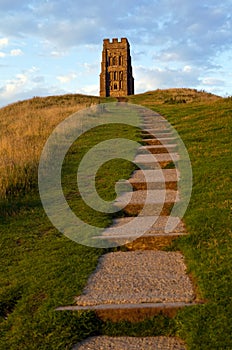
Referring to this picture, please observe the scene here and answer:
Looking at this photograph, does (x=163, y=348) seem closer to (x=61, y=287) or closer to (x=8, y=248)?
(x=61, y=287)

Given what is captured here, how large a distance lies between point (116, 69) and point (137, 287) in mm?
79805

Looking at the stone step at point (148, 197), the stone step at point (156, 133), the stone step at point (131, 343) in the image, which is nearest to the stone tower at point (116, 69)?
the stone step at point (156, 133)

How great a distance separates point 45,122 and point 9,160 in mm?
8767

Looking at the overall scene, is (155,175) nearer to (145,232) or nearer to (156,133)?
(145,232)

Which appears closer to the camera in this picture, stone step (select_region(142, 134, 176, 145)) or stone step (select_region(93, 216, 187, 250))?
stone step (select_region(93, 216, 187, 250))

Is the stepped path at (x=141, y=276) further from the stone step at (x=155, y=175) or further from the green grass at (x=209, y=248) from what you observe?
the stone step at (x=155, y=175)

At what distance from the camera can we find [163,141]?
41.7ft

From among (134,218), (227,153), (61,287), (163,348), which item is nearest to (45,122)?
(227,153)

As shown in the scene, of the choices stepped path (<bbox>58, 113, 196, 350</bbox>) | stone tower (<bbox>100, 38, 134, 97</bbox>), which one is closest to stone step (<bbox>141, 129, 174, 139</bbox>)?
stepped path (<bbox>58, 113, 196, 350</bbox>)

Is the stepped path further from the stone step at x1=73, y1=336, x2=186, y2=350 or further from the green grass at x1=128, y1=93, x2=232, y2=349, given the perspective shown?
the green grass at x1=128, y1=93, x2=232, y2=349

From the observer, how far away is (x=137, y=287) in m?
4.19

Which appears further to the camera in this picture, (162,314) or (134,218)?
(134,218)

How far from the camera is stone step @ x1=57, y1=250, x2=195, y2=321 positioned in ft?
12.2

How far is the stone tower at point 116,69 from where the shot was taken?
262 ft
